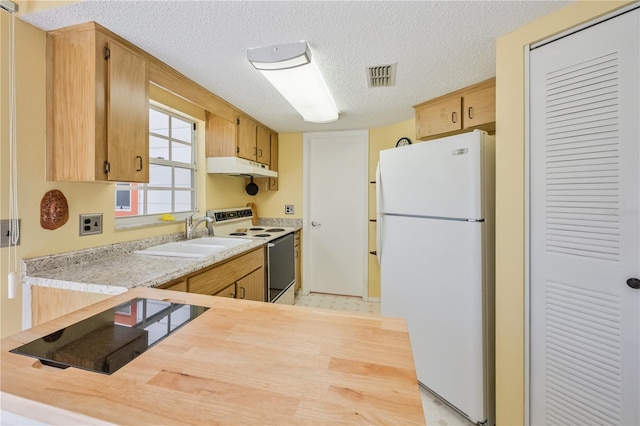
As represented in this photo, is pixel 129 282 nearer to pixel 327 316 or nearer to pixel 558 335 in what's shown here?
pixel 327 316

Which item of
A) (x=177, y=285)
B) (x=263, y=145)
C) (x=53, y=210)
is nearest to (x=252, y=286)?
(x=177, y=285)

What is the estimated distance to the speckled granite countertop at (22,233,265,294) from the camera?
122cm

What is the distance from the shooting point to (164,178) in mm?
2393

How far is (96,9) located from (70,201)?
98 centimetres

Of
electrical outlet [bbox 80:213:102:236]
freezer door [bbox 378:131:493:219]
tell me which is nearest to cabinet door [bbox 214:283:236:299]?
electrical outlet [bbox 80:213:102:236]

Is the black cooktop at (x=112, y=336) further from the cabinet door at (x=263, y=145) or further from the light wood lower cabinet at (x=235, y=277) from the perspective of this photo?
the cabinet door at (x=263, y=145)

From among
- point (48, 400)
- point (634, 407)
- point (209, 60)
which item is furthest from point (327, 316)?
point (209, 60)

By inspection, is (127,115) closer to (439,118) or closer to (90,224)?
(90,224)

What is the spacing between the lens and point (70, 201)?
60.2 inches

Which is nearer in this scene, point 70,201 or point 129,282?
point 129,282

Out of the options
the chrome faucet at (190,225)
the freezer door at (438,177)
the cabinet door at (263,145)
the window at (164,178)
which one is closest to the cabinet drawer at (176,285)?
the window at (164,178)

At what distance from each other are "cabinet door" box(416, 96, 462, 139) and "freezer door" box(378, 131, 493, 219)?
2.13 feet

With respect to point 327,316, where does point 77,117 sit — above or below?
above

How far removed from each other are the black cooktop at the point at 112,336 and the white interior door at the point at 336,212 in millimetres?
2698
